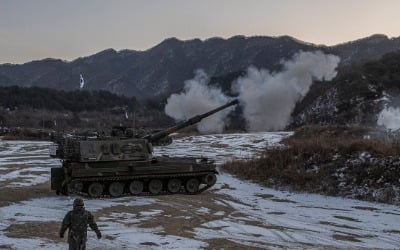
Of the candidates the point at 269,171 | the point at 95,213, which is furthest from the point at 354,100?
the point at 95,213

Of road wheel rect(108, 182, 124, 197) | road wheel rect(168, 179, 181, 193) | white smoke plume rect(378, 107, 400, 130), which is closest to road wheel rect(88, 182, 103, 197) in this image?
road wheel rect(108, 182, 124, 197)

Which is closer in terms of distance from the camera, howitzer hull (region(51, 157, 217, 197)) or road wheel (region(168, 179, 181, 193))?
howitzer hull (region(51, 157, 217, 197))

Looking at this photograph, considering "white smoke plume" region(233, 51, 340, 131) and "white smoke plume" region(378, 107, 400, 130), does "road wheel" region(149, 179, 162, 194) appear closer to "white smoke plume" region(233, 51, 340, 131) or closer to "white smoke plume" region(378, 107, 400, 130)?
"white smoke plume" region(233, 51, 340, 131)

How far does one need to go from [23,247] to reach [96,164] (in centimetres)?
939

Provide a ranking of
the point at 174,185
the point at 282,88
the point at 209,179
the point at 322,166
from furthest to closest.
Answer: the point at 282,88 < the point at 322,166 < the point at 209,179 < the point at 174,185

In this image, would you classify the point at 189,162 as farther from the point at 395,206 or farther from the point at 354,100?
the point at 354,100

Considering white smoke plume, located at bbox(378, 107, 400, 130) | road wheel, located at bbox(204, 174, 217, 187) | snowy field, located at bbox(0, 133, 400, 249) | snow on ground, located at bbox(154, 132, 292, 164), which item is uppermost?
white smoke plume, located at bbox(378, 107, 400, 130)

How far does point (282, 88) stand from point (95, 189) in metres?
15.7

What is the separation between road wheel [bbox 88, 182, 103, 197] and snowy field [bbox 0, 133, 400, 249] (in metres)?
0.96

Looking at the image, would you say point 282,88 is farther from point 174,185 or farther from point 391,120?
point 391,120

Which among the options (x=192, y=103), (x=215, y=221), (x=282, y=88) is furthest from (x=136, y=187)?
(x=192, y=103)

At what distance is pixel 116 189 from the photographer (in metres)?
21.8

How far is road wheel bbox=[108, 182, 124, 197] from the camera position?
21.7 meters

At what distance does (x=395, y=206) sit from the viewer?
19.4 metres
